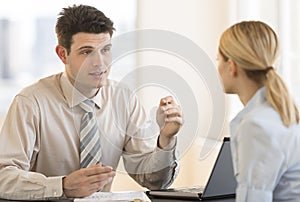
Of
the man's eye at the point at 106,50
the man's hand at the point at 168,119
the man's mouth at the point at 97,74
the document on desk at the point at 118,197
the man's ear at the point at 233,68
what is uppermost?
the man's ear at the point at 233,68

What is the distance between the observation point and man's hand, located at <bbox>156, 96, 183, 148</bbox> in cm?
197

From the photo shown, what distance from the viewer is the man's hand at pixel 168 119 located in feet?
6.45

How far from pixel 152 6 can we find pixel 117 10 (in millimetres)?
198

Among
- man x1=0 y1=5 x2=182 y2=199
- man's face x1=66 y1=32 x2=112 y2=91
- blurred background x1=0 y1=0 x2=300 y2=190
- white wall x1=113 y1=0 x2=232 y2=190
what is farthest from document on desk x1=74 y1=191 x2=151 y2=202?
white wall x1=113 y1=0 x2=232 y2=190

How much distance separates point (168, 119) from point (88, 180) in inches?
14.5

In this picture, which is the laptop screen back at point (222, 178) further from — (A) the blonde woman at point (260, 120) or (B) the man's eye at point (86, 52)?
(B) the man's eye at point (86, 52)

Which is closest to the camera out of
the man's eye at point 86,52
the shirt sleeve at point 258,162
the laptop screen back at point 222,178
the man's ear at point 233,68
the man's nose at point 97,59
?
the shirt sleeve at point 258,162

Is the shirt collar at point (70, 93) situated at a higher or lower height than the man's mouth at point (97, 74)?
lower

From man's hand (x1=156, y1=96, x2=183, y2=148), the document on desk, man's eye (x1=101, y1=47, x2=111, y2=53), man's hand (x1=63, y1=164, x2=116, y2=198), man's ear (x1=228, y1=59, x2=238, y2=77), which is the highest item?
man's ear (x1=228, y1=59, x2=238, y2=77)

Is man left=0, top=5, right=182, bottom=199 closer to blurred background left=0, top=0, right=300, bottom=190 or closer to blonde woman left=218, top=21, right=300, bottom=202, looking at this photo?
blonde woman left=218, top=21, right=300, bottom=202

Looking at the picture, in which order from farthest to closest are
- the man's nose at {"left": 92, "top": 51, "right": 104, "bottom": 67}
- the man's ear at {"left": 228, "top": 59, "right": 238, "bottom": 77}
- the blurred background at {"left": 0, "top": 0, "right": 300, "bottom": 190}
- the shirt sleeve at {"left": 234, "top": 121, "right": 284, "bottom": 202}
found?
the blurred background at {"left": 0, "top": 0, "right": 300, "bottom": 190}
the man's nose at {"left": 92, "top": 51, "right": 104, "bottom": 67}
the man's ear at {"left": 228, "top": 59, "right": 238, "bottom": 77}
the shirt sleeve at {"left": 234, "top": 121, "right": 284, "bottom": 202}

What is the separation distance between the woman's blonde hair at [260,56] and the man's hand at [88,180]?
21.8 inches

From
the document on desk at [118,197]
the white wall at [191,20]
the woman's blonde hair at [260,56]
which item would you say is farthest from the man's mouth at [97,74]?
the white wall at [191,20]

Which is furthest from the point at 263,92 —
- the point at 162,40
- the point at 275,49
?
the point at 162,40
